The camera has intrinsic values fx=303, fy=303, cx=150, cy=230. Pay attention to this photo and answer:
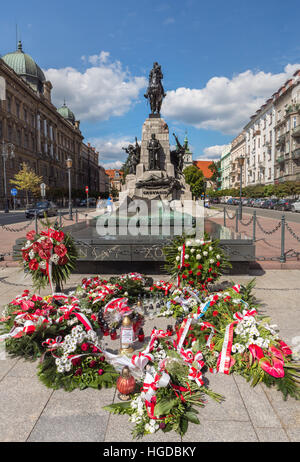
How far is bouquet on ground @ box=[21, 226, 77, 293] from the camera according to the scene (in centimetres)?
481

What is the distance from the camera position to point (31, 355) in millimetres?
3512

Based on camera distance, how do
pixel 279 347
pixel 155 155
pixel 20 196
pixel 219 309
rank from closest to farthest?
1. pixel 279 347
2. pixel 219 309
3. pixel 155 155
4. pixel 20 196

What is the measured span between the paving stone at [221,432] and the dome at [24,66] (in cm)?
7292

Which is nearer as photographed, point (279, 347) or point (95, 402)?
point (95, 402)

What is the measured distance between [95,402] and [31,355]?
3.94 feet

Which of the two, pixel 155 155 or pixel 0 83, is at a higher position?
pixel 0 83

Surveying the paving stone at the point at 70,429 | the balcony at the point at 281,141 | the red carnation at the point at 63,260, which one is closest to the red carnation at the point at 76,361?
the paving stone at the point at 70,429

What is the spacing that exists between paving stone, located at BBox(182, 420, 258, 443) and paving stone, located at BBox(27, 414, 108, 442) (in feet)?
2.21

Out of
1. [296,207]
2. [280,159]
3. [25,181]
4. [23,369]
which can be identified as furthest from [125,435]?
[280,159]

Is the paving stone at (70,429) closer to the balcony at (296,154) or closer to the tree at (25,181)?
the tree at (25,181)

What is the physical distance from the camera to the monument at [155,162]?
17.3m
